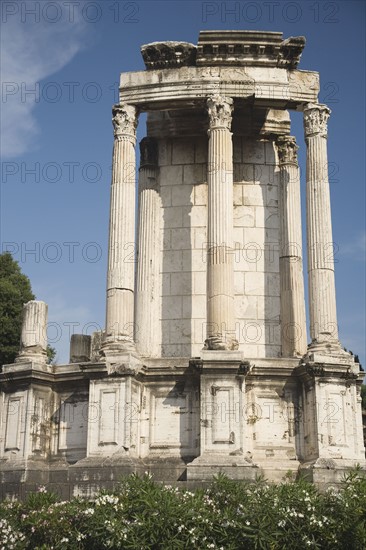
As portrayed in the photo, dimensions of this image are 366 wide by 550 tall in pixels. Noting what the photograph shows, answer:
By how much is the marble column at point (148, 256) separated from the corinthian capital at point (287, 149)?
341 centimetres

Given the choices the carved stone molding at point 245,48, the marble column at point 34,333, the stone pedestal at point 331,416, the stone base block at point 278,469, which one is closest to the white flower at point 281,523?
the stone pedestal at point 331,416

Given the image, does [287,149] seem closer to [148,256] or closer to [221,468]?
[148,256]

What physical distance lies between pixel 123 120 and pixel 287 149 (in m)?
4.67

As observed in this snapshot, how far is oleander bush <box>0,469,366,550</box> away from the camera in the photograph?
460 inches

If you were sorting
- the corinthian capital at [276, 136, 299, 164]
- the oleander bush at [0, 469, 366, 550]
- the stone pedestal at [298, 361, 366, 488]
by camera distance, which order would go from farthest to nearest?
1. the corinthian capital at [276, 136, 299, 164]
2. the stone pedestal at [298, 361, 366, 488]
3. the oleander bush at [0, 469, 366, 550]

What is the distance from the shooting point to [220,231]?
17531 millimetres

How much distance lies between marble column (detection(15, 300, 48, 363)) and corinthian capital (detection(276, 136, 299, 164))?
24.9 ft

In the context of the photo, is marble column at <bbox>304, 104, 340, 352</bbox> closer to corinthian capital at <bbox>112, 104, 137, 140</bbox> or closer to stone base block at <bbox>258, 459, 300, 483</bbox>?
stone base block at <bbox>258, 459, 300, 483</bbox>

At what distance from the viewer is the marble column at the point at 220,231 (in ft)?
55.3

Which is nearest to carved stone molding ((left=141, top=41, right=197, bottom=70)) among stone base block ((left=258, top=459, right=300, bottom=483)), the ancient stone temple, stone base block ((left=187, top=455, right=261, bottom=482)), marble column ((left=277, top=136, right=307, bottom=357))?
the ancient stone temple

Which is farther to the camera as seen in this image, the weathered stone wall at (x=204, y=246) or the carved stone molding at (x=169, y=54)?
the weathered stone wall at (x=204, y=246)

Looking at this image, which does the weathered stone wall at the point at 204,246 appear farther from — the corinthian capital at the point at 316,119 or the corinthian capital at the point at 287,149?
the corinthian capital at the point at 316,119

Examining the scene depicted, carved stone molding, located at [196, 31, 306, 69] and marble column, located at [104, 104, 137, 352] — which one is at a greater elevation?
carved stone molding, located at [196, 31, 306, 69]

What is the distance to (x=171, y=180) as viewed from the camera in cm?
2034
